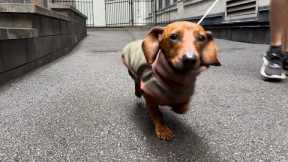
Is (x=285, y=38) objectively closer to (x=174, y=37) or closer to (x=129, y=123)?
(x=129, y=123)

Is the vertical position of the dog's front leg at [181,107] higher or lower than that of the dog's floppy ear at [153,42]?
lower

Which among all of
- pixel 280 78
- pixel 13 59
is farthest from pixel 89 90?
pixel 280 78

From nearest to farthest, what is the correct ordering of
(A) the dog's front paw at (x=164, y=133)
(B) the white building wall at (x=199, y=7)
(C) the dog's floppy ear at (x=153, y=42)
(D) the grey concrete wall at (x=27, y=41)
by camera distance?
1. (C) the dog's floppy ear at (x=153, y=42)
2. (A) the dog's front paw at (x=164, y=133)
3. (D) the grey concrete wall at (x=27, y=41)
4. (B) the white building wall at (x=199, y=7)

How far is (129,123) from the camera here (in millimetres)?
1116

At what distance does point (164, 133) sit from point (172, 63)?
0.28 metres

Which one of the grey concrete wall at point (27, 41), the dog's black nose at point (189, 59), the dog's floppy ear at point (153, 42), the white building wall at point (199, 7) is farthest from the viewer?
the white building wall at point (199, 7)

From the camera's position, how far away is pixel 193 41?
0.75 m

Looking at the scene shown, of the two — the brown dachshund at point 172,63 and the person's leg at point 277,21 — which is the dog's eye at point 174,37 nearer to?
the brown dachshund at point 172,63

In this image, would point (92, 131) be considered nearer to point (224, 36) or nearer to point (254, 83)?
point (254, 83)

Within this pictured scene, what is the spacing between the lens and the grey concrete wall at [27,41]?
1.68 meters

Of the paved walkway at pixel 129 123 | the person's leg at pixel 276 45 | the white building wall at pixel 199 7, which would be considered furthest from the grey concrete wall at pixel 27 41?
the white building wall at pixel 199 7

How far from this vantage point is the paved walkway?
0.88 m

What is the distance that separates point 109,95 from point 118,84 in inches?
9.5

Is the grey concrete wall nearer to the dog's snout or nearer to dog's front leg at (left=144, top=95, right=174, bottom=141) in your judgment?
dog's front leg at (left=144, top=95, right=174, bottom=141)
